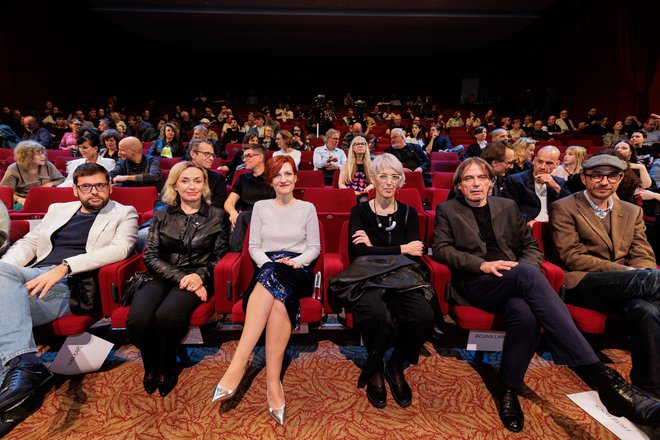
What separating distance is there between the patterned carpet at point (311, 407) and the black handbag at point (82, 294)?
1.14 ft

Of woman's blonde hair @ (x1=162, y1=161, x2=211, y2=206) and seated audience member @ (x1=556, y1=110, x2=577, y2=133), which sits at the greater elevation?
seated audience member @ (x1=556, y1=110, x2=577, y2=133)

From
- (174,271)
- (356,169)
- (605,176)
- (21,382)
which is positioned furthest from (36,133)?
(605,176)

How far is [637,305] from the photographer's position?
147 cm

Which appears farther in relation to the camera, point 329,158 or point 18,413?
point 329,158

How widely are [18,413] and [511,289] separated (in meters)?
1.93

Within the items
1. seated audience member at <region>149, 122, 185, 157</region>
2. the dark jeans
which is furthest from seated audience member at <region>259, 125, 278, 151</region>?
the dark jeans

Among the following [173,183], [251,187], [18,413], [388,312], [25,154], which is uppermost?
[25,154]

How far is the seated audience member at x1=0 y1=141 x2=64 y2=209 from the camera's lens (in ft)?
9.52

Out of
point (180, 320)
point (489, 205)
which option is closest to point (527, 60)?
point (489, 205)

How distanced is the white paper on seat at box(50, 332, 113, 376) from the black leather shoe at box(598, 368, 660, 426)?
6.68 ft

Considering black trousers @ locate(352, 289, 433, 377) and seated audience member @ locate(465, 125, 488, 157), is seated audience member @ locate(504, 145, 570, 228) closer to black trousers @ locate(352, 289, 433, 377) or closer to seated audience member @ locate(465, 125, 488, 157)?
black trousers @ locate(352, 289, 433, 377)

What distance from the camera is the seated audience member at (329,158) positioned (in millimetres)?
4110

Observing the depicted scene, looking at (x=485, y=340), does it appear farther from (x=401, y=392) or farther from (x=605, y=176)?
(x=605, y=176)

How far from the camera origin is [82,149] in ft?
10.2
